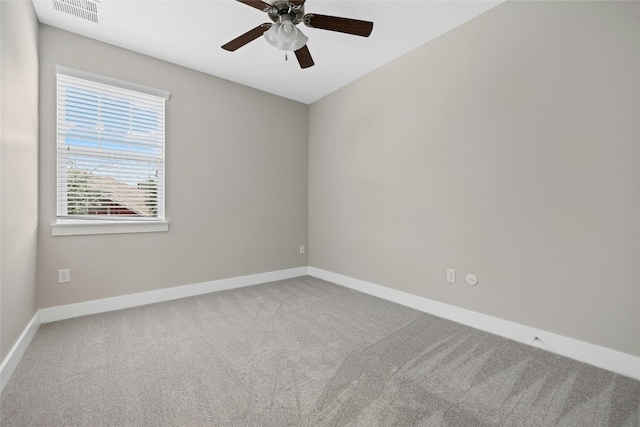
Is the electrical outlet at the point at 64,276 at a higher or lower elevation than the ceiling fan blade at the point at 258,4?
lower

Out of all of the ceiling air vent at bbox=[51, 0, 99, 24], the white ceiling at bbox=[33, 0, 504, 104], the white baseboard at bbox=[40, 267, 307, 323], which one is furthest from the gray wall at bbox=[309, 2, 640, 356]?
the ceiling air vent at bbox=[51, 0, 99, 24]

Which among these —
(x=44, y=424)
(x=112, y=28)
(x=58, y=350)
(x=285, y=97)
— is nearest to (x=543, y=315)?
(x=44, y=424)

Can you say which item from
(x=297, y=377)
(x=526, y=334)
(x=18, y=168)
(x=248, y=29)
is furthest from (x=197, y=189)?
(x=526, y=334)

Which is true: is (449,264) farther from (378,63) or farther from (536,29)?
(378,63)

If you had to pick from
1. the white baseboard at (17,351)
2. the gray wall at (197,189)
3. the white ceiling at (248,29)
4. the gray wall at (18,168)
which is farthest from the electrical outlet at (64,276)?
the white ceiling at (248,29)

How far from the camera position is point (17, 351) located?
1.77 metres

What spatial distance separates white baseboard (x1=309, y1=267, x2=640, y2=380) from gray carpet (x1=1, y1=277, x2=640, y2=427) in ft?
0.22

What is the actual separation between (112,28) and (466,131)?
10.5 ft

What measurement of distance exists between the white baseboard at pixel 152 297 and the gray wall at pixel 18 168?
0.69 ft

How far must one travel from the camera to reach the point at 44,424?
127 cm

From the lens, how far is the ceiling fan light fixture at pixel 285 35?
1949mm

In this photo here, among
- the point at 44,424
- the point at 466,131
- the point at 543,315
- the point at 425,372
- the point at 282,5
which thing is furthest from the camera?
the point at 466,131

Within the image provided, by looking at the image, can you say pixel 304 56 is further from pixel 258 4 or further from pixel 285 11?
pixel 258 4

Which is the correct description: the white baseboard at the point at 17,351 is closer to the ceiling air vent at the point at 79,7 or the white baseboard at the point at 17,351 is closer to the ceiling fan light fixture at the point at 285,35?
the ceiling air vent at the point at 79,7
